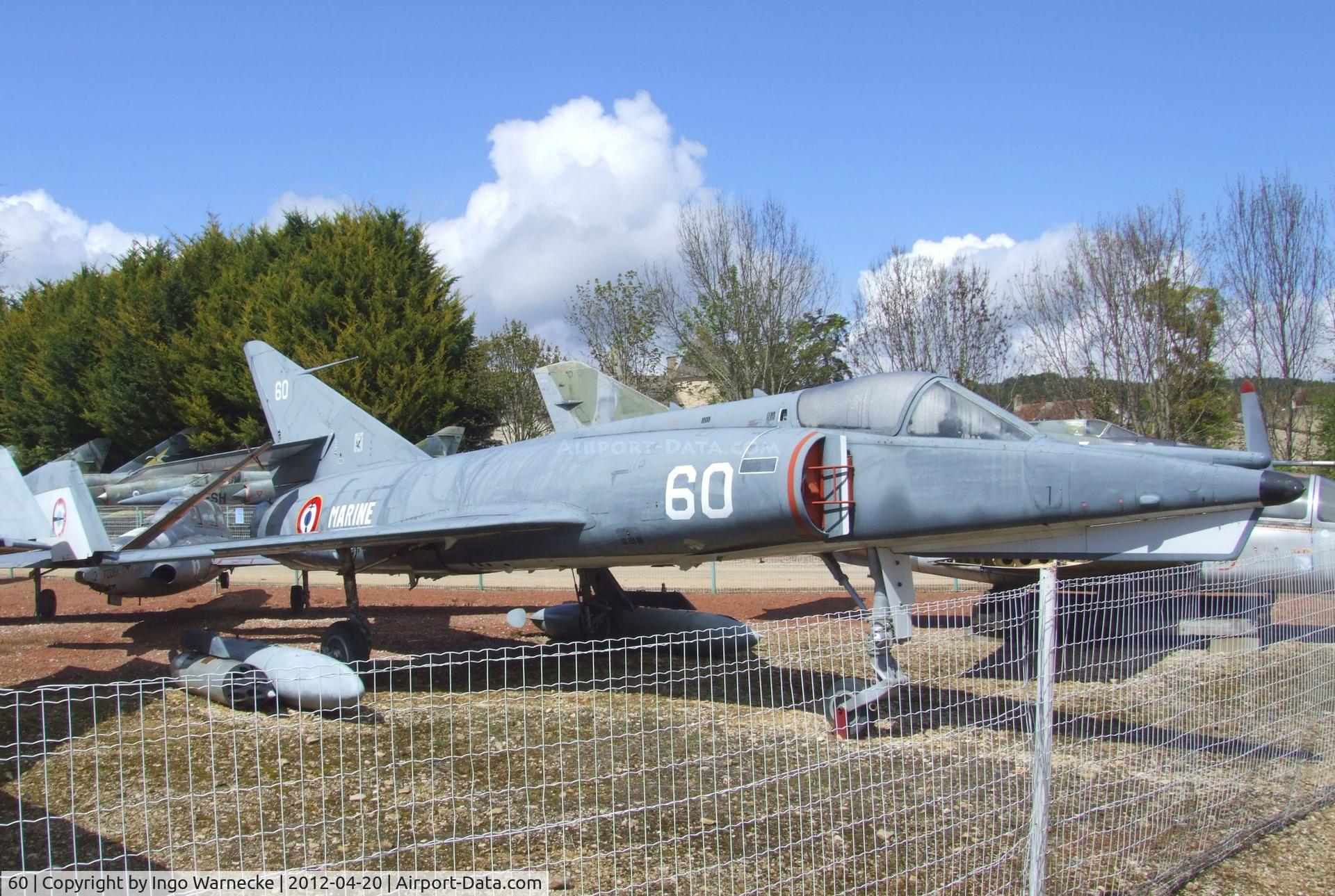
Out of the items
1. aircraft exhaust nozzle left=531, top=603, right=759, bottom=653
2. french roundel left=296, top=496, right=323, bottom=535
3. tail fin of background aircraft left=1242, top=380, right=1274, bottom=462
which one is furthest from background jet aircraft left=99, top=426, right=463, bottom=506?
tail fin of background aircraft left=1242, top=380, right=1274, bottom=462

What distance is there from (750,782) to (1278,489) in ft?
14.1

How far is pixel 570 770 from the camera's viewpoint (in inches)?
274

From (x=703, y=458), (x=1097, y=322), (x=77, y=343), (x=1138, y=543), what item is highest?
(x=77, y=343)

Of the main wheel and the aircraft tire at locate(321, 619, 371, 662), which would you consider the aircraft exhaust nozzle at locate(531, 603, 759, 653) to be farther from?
the main wheel

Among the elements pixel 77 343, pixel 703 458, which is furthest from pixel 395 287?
pixel 703 458

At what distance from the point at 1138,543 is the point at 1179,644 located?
1.08 m

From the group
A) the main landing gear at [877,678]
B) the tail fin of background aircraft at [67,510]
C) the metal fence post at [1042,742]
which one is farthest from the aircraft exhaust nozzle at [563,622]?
the metal fence post at [1042,742]

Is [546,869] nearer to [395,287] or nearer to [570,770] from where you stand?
[570,770]

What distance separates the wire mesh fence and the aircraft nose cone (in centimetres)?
52

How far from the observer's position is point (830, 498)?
811 cm

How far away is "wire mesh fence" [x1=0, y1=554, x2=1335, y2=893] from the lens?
198 inches

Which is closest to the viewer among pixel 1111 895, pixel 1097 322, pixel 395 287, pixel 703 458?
pixel 1111 895

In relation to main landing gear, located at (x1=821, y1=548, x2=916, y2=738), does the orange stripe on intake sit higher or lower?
higher

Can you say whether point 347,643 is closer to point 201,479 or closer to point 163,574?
point 163,574
